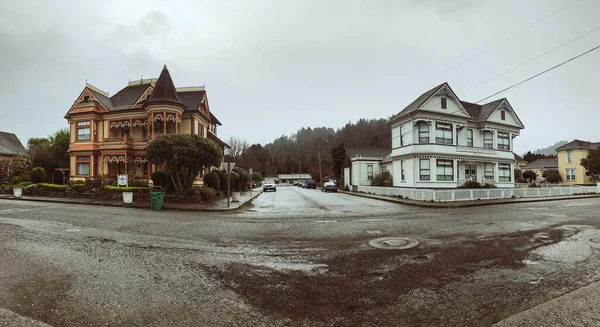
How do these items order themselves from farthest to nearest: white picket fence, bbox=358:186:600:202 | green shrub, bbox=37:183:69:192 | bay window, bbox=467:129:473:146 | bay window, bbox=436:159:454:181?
bay window, bbox=467:129:473:146 < bay window, bbox=436:159:454:181 < green shrub, bbox=37:183:69:192 < white picket fence, bbox=358:186:600:202

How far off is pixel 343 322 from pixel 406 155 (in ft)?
87.4

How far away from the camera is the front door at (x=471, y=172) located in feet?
97.9

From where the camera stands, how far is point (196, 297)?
4.10 meters

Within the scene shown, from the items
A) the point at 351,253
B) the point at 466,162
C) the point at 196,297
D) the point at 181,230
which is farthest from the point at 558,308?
the point at 466,162

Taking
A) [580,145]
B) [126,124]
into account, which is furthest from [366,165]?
[580,145]

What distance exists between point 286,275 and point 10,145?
56790 mm

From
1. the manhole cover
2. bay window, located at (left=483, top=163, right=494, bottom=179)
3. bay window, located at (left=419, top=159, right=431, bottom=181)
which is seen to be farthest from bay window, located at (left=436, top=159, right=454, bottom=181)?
the manhole cover

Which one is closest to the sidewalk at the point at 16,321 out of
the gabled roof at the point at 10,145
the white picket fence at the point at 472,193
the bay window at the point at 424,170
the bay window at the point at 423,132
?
the white picket fence at the point at 472,193

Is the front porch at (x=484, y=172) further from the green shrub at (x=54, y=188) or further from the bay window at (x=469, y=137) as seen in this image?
the green shrub at (x=54, y=188)

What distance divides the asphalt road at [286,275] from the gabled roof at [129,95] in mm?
23108

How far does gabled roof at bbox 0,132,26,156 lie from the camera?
41.7 m

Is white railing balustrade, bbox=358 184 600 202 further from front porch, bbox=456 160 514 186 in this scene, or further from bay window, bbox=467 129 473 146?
bay window, bbox=467 129 473 146

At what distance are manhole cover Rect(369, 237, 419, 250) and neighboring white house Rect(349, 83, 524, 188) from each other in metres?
20.7

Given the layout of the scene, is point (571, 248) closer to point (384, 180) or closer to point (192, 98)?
point (384, 180)
